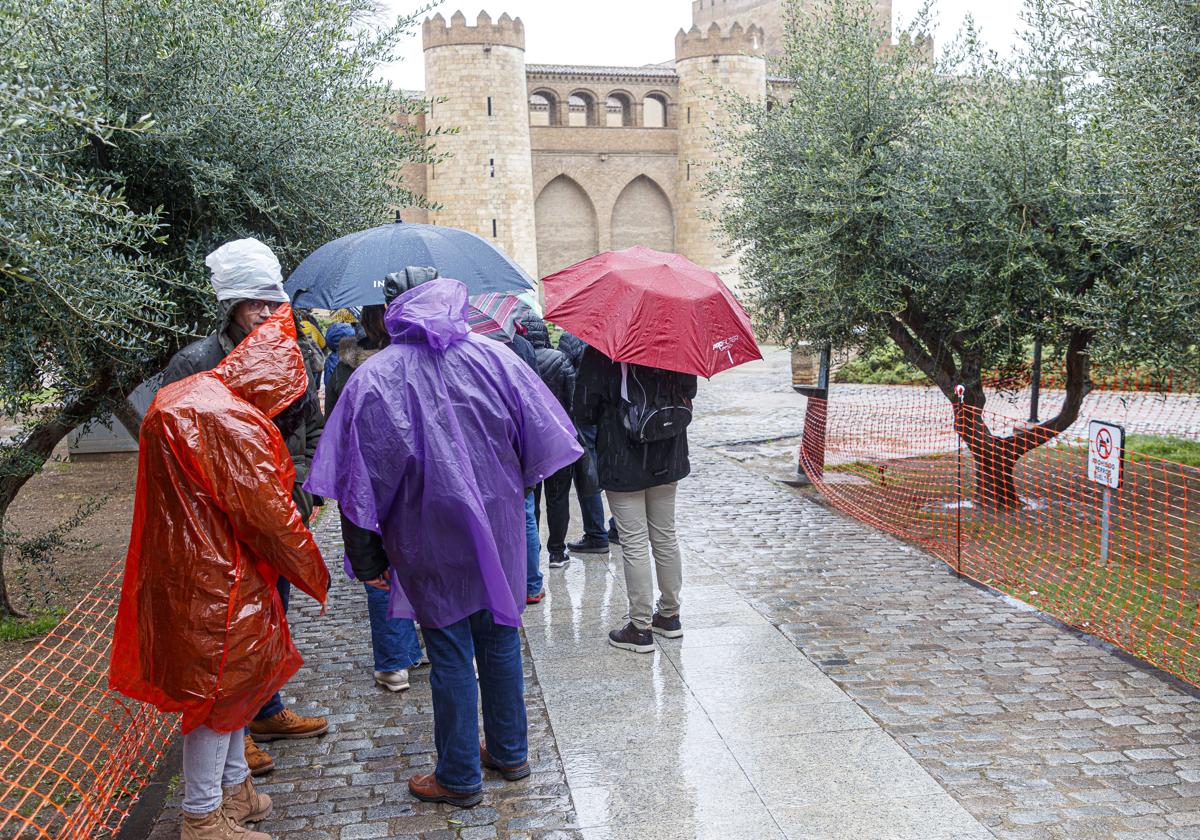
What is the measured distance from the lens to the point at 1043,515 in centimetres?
944

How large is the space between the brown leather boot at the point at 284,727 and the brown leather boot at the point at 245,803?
678mm

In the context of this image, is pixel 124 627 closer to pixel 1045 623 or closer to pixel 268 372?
pixel 268 372

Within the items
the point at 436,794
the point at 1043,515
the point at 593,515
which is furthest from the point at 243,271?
the point at 1043,515

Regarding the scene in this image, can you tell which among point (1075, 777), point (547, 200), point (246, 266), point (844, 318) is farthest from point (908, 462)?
point (547, 200)

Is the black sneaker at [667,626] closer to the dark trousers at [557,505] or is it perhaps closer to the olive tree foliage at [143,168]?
the dark trousers at [557,505]

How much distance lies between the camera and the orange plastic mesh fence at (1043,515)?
6.56 meters

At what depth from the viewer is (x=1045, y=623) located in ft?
19.6

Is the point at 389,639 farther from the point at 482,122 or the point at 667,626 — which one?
the point at 482,122

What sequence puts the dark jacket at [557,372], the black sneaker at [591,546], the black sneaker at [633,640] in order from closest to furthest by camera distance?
the black sneaker at [633,640] → the dark jacket at [557,372] → the black sneaker at [591,546]

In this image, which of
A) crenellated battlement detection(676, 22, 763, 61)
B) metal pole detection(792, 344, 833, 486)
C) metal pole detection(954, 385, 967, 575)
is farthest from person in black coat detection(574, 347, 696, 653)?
crenellated battlement detection(676, 22, 763, 61)

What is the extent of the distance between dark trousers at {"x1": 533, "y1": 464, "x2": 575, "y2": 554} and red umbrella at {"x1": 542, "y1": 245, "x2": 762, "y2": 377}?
1.83 meters

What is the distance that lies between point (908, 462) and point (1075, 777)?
8.51m

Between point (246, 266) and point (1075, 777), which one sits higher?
point (246, 266)

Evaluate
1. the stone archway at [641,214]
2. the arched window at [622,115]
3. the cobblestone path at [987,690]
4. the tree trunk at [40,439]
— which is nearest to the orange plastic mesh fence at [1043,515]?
the cobblestone path at [987,690]
